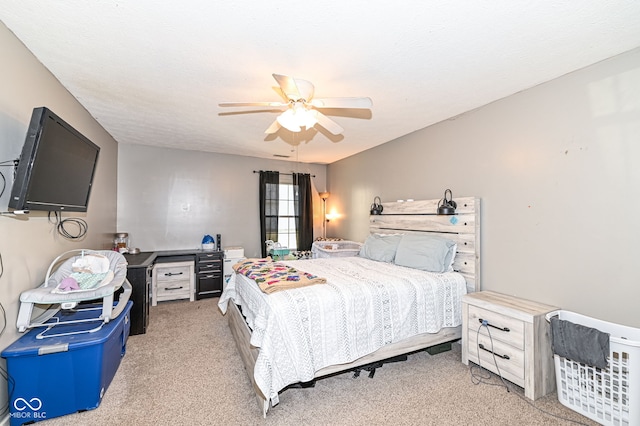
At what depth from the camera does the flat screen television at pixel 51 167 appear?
180 cm

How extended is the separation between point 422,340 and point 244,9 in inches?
118

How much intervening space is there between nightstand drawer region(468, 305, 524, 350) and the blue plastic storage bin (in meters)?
3.10

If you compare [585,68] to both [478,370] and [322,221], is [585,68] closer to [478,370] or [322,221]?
[478,370]

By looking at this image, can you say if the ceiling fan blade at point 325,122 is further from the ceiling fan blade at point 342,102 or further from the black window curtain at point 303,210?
the black window curtain at point 303,210

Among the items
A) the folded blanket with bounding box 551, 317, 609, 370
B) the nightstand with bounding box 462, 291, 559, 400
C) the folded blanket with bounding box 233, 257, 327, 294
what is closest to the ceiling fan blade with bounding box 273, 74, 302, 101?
the folded blanket with bounding box 233, 257, 327, 294

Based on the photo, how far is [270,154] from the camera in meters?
5.43

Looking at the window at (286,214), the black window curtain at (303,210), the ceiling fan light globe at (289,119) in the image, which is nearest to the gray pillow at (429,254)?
the ceiling fan light globe at (289,119)

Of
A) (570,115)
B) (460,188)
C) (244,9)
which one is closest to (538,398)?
(460,188)

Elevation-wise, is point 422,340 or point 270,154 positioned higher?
point 270,154

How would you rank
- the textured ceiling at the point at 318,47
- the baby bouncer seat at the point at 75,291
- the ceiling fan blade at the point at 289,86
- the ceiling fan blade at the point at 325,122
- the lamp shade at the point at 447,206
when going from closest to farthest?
the textured ceiling at the point at 318,47
the ceiling fan blade at the point at 289,86
the baby bouncer seat at the point at 75,291
the ceiling fan blade at the point at 325,122
the lamp shade at the point at 447,206

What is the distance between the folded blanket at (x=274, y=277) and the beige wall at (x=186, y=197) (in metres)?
2.42

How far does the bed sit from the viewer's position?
2062mm

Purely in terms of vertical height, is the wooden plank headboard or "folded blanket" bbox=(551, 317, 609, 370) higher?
the wooden plank headboard

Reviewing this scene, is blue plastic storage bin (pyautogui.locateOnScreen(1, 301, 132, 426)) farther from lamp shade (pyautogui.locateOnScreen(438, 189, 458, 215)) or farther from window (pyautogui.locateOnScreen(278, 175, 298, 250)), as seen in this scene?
window (pyautogui.locateOnScreen(278, 175, 298, 250))
